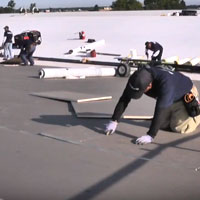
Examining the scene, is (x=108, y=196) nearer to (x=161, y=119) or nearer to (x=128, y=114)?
(x=161, y=119)

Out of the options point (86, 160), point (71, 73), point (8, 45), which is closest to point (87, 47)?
point (8, 45)

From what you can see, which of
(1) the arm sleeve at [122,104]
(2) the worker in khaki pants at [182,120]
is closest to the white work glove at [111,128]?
(1) the arm sleeve at [122,104]

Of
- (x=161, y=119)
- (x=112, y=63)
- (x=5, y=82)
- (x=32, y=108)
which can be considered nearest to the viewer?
(x=161, y=119)

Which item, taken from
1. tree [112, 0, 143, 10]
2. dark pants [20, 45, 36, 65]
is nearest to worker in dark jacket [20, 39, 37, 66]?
dark pants [20, 45, 36, 65]

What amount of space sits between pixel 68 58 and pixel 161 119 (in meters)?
16.2

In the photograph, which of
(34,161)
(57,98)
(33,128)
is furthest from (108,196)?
(57,98)

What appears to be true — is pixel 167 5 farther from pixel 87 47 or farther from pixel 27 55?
pixel 27 55

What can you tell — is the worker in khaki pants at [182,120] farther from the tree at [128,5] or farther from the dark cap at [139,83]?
the tree at [128,5]

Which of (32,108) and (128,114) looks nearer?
A: (128,114)

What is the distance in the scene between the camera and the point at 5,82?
48.2ft

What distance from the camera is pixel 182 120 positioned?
310 inches

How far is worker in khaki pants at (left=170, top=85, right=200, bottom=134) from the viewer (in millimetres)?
7715

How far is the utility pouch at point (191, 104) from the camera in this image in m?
7.61

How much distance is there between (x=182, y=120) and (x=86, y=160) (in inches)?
80.0
